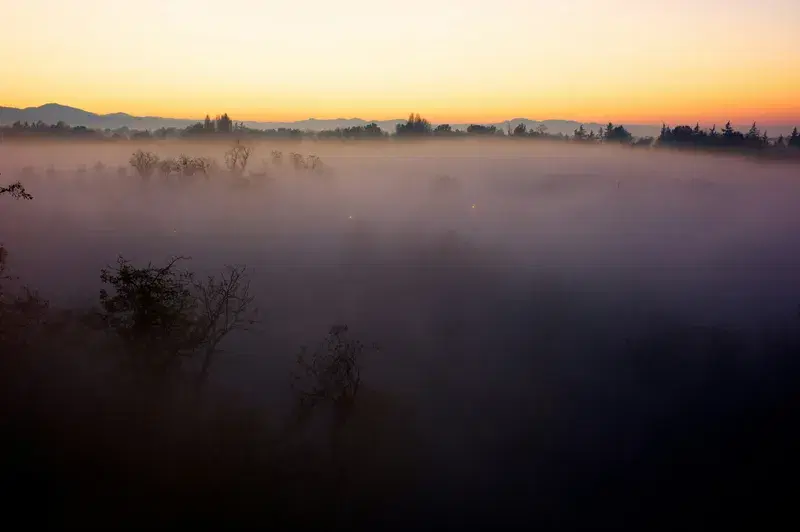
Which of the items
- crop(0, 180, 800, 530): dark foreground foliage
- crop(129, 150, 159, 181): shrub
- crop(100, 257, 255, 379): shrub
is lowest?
crop(0, 180, 800, 530): dark foreground foliage

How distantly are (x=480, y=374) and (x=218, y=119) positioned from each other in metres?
139

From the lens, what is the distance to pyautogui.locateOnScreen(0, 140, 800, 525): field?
36.1 meters

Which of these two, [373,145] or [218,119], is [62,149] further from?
[373,145]

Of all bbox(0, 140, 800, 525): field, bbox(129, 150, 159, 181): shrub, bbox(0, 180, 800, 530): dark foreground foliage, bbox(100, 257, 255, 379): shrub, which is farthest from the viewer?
bbox(129, 150, 159, 181): shrub

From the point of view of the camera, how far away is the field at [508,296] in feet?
118

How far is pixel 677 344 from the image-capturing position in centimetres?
5906

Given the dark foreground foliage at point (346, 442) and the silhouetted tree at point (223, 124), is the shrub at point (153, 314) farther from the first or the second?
the silhouetted tree at point (223, 124)

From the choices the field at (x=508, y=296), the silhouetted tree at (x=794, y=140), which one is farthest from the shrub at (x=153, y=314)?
the silhouetted tree at (x=794, y=140)

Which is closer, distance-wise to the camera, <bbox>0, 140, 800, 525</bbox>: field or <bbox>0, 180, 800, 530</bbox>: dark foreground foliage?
<bbox>0, 180, 800, 530</bbox>: dark foreground foliage

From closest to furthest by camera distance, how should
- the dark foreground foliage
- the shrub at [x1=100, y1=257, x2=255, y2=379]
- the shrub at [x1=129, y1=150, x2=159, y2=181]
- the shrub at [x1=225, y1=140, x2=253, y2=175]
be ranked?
the shrub at [x1=100, y1=257, x2=255, y2=379] < the dark foreground foliage < the shrub at [x1=225, y1=140, x2=253, y2=175] < the shrub at [x1=129, y1=150, x2=159, y2=181]

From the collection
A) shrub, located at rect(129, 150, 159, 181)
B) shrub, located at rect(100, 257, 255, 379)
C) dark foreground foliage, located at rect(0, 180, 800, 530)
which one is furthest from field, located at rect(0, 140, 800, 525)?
shrub, located at rect(100, 257, 255, 379)

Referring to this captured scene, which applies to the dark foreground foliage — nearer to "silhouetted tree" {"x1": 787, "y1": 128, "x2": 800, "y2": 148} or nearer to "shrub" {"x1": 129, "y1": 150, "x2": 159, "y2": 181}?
"shrub" {"x1": 129, "y1": 150, "x2": 159, "y2": 181}

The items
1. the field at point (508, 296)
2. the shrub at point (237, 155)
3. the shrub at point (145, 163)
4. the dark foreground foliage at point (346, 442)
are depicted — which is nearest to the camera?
the dark foreground foliage at point (346, 442)

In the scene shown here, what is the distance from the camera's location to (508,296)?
248ft
